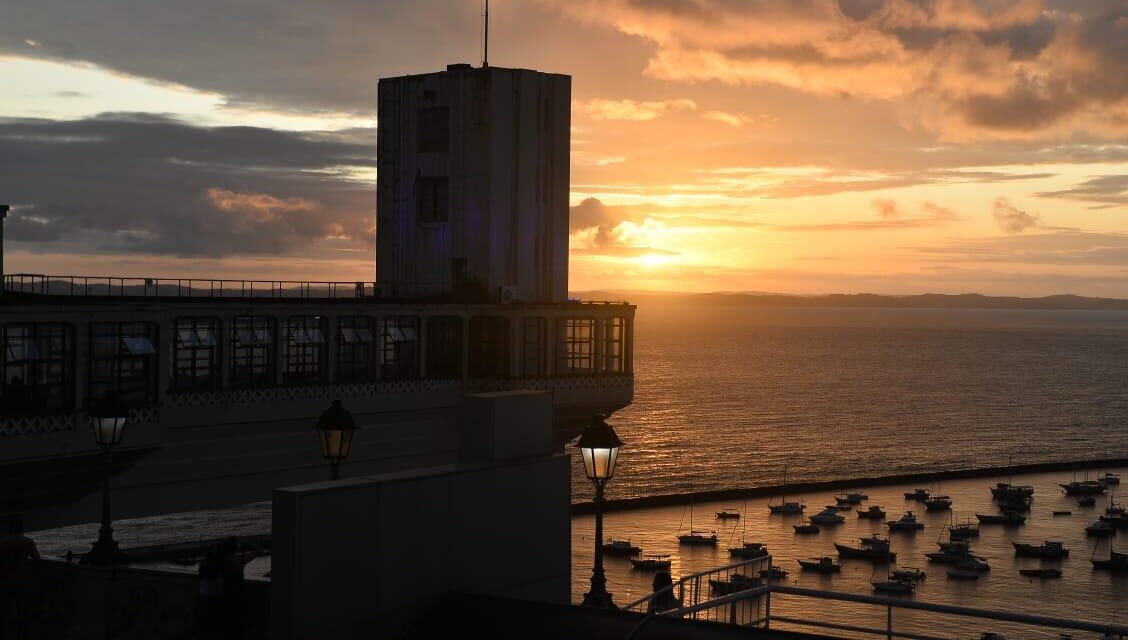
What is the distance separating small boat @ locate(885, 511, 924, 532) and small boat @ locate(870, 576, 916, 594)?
16.7 metres

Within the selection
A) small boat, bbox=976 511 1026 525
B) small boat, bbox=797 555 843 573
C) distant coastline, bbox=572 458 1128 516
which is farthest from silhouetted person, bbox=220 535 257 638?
small boat, bbox=976 511 1026 525

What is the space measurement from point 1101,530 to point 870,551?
23.5m

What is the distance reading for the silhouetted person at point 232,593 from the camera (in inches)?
608

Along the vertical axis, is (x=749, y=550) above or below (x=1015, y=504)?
below

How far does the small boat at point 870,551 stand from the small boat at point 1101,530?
20122 millimetres

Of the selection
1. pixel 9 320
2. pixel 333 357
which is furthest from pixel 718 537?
pixel 9 320

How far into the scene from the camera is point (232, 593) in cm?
1552

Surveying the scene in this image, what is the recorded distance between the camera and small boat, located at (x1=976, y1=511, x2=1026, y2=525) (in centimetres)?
11238

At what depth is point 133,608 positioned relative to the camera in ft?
56.4

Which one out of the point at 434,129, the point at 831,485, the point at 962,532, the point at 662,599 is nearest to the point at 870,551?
the point at 962,532

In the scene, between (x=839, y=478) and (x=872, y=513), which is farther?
(x=839, y=478)

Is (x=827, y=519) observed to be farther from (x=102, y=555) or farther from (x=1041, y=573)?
(x=102, y=555)

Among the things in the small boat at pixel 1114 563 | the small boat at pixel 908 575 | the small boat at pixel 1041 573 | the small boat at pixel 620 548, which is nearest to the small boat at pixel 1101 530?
the small boat at pixel 1114 563

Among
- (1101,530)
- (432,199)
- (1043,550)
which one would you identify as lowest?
(1043,550)
